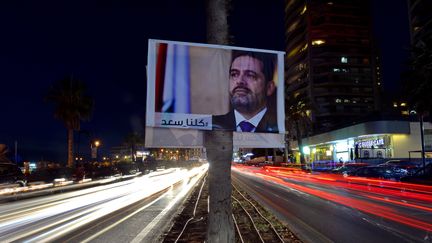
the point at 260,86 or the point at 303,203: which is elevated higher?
the point at 260,86

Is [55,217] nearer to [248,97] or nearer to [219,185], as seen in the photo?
[219,185]

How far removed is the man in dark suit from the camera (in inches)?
240

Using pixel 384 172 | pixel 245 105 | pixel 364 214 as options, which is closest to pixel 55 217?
pixel 364 214

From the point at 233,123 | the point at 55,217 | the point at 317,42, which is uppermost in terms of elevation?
the point at 317,42

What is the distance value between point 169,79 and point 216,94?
2.09 feet

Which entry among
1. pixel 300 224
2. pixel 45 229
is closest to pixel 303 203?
pixel 300 224

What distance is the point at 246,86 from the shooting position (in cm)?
612

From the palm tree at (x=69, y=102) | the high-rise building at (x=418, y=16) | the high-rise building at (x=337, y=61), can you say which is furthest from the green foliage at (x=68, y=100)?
the high-rise building at (x=337, y=61)

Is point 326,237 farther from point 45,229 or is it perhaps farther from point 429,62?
point 429,62

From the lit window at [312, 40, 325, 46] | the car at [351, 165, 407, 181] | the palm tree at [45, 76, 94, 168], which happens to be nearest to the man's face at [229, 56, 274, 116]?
the car at [351, 165, 407, 181]

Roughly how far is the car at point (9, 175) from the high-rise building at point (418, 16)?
198ft

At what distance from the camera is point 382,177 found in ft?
98.9

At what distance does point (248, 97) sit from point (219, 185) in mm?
1236

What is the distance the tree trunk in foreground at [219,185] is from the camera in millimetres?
6137
